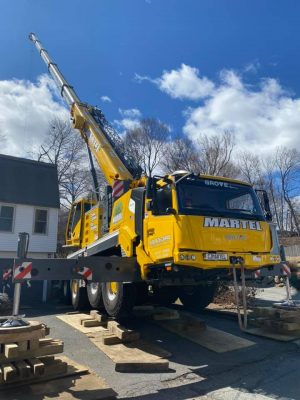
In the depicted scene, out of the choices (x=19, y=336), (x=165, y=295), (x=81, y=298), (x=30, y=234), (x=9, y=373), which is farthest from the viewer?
(x=30, y=234)

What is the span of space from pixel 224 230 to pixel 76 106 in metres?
8.83

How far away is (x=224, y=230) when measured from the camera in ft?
22.3

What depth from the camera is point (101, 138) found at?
40.1 feet

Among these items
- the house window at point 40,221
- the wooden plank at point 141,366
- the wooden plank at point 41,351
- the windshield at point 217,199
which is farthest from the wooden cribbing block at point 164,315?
the house window at point 40,221

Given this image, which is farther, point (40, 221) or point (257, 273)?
point (40, 221)

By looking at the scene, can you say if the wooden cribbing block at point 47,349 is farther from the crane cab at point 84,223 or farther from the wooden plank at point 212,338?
the crane cab at point 84,223

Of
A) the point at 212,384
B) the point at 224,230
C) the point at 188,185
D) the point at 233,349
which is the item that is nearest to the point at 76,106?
the point at 188,185

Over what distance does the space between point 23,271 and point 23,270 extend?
2 centimetres

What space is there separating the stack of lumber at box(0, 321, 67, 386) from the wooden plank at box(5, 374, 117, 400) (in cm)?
14

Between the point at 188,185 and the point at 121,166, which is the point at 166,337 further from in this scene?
the point at 121,166

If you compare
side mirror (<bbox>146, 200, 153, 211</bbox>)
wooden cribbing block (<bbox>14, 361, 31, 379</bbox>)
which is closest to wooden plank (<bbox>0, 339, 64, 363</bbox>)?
wooden cribbing block (<bbox>14, 361, 31, 379</bbox>)

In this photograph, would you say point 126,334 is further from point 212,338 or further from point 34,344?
point 34,344

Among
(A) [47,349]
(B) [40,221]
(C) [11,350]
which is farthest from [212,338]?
(B) [40,221]

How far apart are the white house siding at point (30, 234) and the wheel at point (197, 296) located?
12.0m
